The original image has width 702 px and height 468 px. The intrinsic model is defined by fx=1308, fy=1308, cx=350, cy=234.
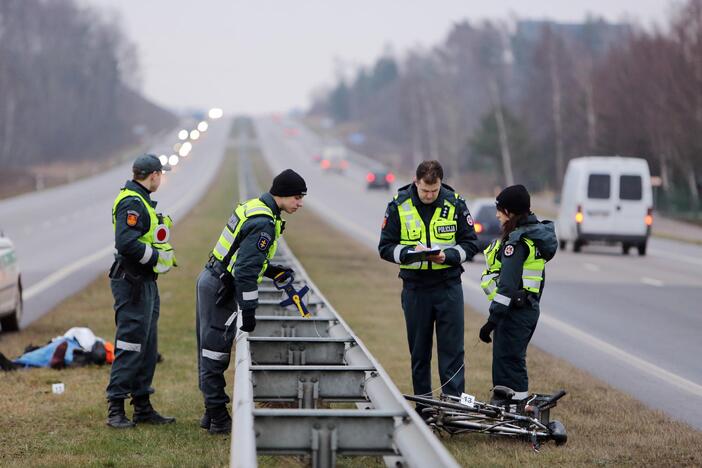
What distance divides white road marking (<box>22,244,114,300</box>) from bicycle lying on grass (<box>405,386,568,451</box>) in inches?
505

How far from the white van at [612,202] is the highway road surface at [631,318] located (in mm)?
642

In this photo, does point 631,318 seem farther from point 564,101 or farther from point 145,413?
point 564,101

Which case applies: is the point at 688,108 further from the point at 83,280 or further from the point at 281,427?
the point at 281,427

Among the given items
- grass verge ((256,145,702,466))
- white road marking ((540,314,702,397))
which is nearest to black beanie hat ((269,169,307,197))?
grass verge ((256,145,702,466))

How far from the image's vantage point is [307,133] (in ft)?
612

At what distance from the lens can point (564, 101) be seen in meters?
86.2

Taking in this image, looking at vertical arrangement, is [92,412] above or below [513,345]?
below

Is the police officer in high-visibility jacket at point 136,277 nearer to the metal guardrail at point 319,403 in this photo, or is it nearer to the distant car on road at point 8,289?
the metal guardrail at point 319,403

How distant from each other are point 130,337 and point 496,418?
2656 millimetres

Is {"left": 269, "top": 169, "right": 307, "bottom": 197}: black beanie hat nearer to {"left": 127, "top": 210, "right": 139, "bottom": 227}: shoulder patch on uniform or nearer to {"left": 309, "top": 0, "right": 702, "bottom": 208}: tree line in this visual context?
{"left": 127, "top": 210, "right": 139, "bottom": 227}: shoulder patch on uniform

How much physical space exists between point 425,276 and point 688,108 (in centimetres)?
5260

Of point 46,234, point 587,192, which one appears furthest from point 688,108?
point 46,234

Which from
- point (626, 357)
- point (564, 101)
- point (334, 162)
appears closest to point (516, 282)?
point (626, 357)

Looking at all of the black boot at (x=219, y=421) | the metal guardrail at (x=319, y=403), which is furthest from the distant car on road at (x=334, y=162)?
the black boot at (x=219, y=421)
